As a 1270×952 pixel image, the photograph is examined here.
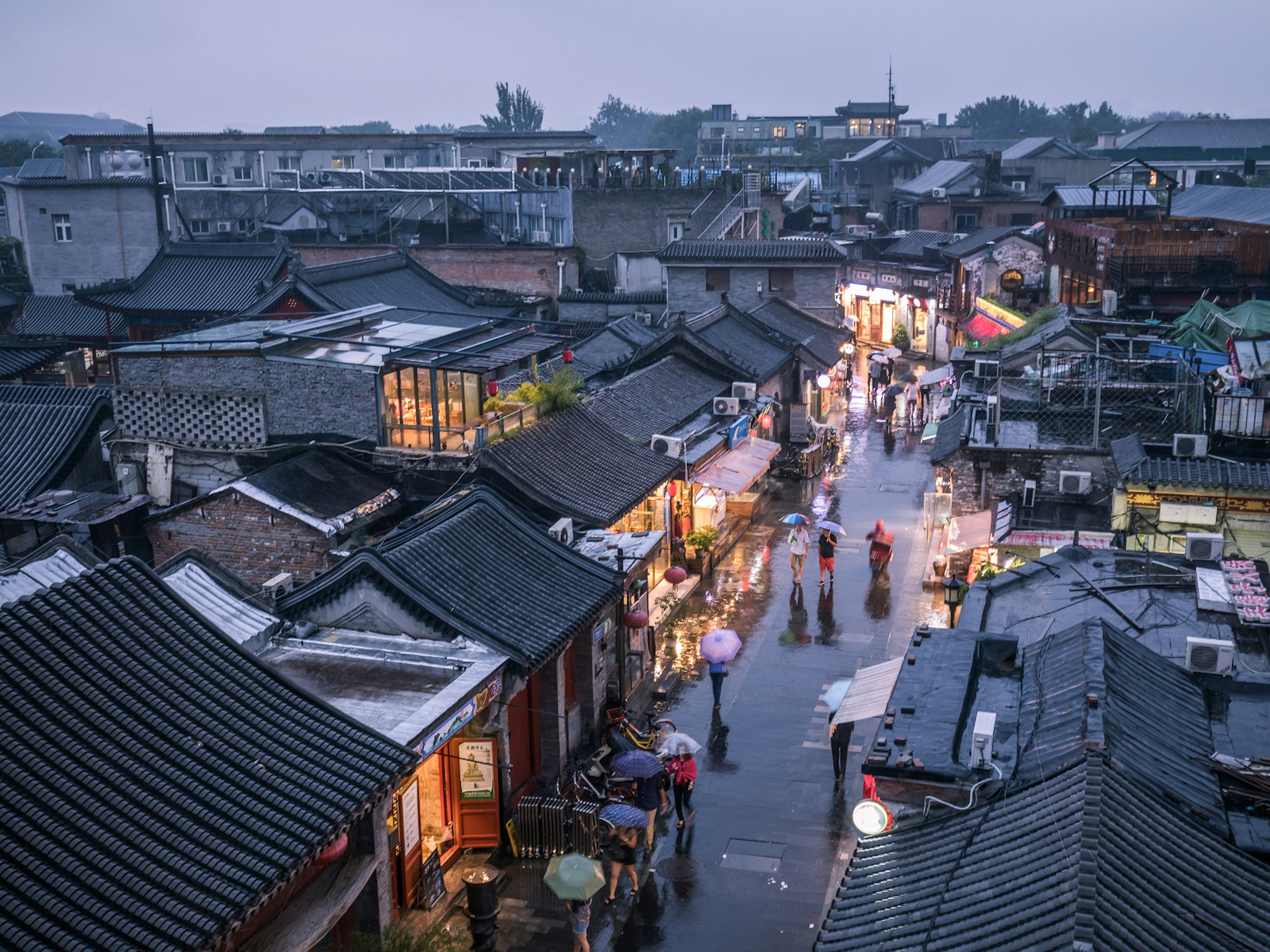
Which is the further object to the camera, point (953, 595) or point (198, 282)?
point (198, 282)

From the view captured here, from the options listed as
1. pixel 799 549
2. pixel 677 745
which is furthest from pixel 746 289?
pixel 677 745

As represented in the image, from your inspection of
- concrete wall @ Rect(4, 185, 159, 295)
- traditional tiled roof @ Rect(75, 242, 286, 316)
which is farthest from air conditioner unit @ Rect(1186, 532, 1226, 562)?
concrete wall @ Rect(4, 185, 159, 295)

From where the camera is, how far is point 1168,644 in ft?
55.7

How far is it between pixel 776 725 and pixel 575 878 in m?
7.94

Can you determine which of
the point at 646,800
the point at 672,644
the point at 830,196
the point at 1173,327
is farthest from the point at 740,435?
the point at 830,196

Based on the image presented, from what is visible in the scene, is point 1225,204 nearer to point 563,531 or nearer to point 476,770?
point 563,531

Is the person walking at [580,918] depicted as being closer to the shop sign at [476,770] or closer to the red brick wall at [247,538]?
the shop sign at [476,770]

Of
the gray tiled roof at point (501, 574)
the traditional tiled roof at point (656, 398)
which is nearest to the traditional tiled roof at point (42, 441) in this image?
the gray tiled roof at point (501, 574)

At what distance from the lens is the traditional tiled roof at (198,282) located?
41625 millimetres

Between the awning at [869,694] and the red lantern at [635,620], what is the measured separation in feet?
16.1

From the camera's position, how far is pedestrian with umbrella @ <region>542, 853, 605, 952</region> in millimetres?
14688

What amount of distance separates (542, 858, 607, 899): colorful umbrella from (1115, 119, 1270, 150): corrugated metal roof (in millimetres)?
81526

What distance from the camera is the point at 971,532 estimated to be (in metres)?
26.0

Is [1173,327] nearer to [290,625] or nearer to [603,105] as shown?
[290,625]
